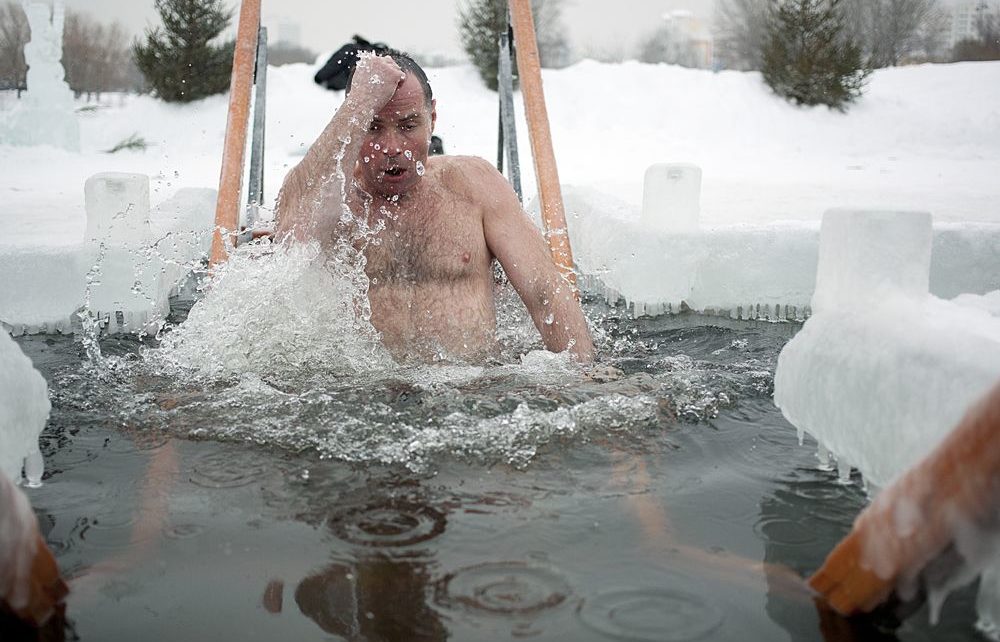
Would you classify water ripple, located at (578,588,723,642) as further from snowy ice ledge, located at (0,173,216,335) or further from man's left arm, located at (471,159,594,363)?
snowy ice ledge, located at (0,173,216,335)

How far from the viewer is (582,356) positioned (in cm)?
336

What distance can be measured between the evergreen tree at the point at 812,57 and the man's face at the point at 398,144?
63.3 feet

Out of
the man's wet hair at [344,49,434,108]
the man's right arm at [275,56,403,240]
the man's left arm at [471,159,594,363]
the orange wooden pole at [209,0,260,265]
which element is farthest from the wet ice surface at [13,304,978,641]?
the orange wooden pole at [209,0,260,265]

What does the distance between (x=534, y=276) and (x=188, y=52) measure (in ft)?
63.3

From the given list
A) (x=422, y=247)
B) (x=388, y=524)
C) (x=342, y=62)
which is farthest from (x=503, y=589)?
(x=342, y=62)

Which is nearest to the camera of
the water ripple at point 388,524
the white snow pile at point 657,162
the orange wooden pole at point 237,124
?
the water ripple at point 388,524

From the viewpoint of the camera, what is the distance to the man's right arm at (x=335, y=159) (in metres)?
2.96

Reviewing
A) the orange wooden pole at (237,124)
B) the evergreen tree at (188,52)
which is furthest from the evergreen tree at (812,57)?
the orange wooden pole at (237,124)

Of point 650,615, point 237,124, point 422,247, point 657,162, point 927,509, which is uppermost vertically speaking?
point 237,124

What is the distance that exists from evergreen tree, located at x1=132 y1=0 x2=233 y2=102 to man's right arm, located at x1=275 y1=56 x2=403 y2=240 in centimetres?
1859

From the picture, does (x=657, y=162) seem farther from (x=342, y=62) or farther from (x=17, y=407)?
(x=17, y=407)

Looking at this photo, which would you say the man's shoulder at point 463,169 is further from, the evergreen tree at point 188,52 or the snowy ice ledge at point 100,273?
the evergreen tree at point 188,52

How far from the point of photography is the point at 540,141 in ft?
14.8

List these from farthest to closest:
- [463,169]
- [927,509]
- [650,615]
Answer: [463,169] < [650,615] < [927,509]
